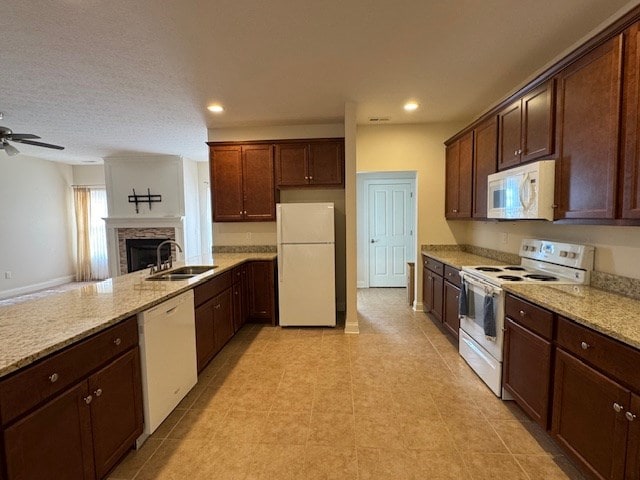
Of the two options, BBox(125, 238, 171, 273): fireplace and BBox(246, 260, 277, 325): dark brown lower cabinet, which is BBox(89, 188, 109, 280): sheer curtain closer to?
BBox(125, 238, 171, 273): fireplace

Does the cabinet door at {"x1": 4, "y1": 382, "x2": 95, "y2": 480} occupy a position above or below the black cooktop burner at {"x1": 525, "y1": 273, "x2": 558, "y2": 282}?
below

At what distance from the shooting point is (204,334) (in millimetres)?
2779

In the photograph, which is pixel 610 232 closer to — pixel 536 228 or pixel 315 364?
pixel 536 228

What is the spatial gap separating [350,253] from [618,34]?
8.84 ft


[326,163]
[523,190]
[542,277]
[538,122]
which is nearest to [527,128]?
[538,122]

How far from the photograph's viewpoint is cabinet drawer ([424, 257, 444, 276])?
3684 millimetres

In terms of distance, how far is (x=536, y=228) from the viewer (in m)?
2.90

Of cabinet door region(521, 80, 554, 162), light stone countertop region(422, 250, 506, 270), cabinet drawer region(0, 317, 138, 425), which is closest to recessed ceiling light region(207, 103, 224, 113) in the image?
cabinet drawer region(0, 317, 138, 425)

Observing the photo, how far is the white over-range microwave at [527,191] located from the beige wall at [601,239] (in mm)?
357

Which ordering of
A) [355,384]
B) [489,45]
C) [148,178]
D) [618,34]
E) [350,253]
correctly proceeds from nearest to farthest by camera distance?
[618,34], [489,45], [355,384], [350,253], [148,178]

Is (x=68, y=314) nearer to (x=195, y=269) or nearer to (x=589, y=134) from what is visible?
(x=195, y=269)

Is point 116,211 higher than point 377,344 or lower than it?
higher

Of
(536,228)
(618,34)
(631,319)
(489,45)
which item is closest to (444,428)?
(631,319)

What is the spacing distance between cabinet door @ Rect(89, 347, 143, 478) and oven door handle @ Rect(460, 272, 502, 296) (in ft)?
8.12
